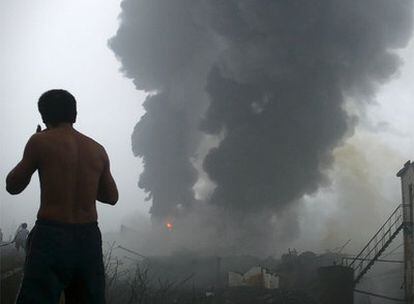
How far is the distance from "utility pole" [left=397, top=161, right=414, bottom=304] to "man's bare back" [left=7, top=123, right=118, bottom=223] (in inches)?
888

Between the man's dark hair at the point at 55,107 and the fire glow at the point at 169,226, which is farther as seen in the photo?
the fire glow at the point at 169,226

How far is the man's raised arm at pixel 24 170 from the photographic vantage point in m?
2.98

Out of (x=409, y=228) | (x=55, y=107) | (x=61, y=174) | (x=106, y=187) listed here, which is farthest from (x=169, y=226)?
(x=61, y=174)

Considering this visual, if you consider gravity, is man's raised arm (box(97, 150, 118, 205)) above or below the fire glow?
below

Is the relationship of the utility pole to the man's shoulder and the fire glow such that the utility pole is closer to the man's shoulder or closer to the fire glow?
the man's shoulder

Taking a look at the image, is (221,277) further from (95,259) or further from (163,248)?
(95,259)

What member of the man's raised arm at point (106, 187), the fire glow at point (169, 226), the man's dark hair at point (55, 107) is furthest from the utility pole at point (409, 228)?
the fire glow at point (169, 226)

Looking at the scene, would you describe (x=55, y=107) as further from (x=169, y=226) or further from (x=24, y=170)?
(x=169, y=226)

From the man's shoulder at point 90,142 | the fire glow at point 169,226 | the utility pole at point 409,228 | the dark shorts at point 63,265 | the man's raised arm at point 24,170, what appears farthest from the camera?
the fire glow at point 169,226

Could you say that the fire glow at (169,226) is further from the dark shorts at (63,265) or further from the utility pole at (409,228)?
the dark shorts at (63,265)

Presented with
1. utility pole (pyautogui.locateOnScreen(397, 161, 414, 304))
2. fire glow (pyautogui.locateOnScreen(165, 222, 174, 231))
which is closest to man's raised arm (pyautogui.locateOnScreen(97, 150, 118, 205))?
utility pole (pyautogui.locateOnScreen(397, 161, 414, 304))

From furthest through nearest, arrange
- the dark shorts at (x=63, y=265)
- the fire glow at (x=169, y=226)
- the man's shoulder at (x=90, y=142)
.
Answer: the fire glow at (x=169, y=226) < the man's shoulder at (x=90, y=142) < the dark shorts at (x=63, y=265)

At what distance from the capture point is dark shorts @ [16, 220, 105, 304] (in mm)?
2875

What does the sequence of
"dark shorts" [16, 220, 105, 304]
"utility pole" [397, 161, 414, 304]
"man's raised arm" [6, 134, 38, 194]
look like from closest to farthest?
1. "dark shorts" [16, 220, 105, 304]
2. "man's raised arm" [6, 134, 38, 194]
3. "utility pole" [397, 161, 414, 304]
